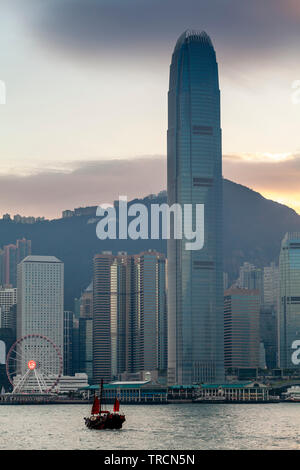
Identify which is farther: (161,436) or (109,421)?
(109,421)

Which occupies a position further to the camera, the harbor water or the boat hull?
the boat hull

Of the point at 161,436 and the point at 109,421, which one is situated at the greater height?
the point at 109,421

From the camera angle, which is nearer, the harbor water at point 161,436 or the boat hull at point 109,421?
the harbor water at point 161,436

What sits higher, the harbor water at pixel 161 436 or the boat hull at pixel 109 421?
the boat hull at pixel 109 421

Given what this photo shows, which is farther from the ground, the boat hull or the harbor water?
the boat hull
